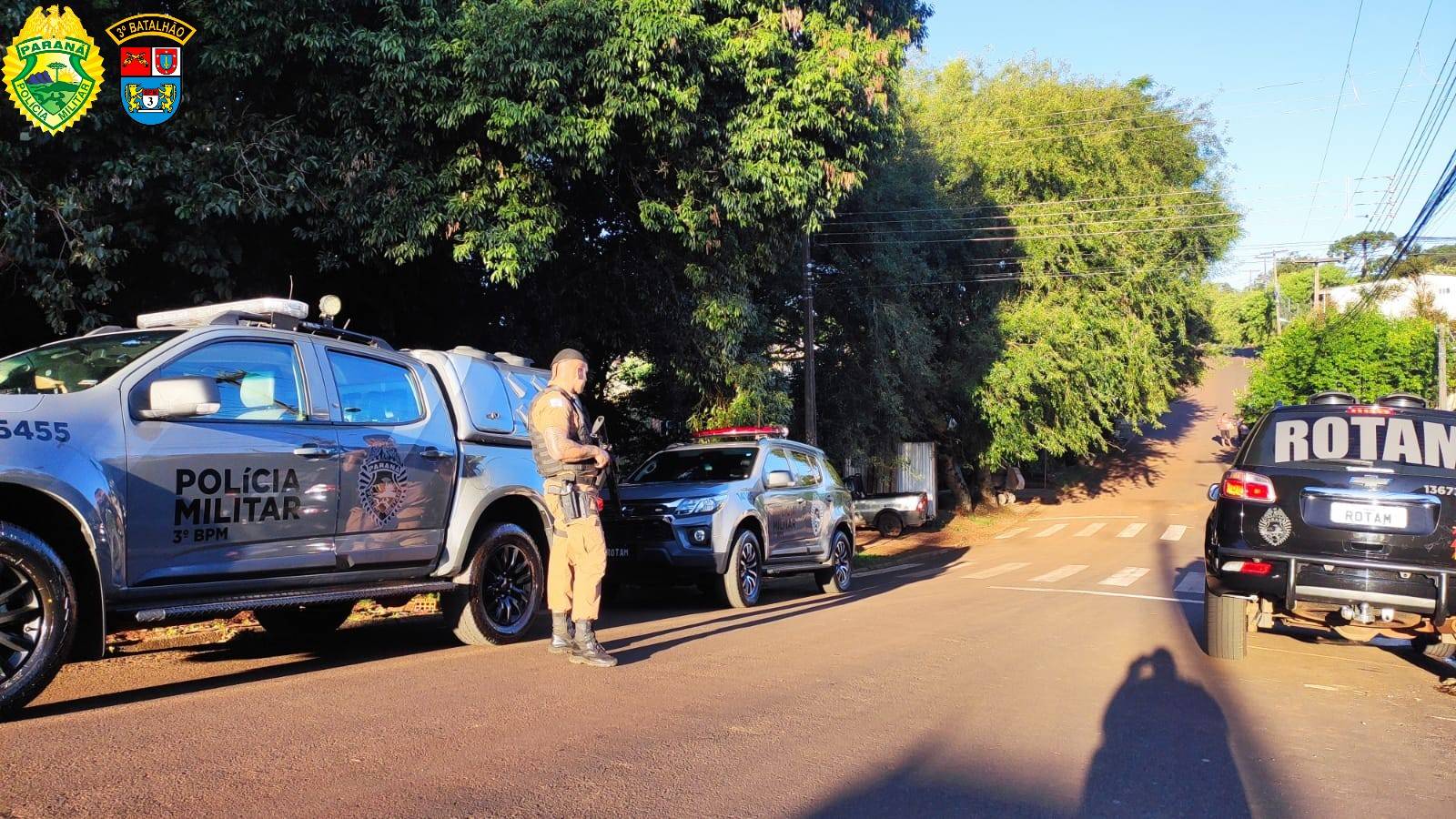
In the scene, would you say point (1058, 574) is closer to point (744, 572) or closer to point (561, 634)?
point (744, 572)

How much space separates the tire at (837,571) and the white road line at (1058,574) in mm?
4819

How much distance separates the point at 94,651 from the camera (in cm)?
538

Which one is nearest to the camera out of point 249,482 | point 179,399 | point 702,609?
point 179,399

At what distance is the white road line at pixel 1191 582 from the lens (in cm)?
1736

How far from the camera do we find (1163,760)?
5.48 m

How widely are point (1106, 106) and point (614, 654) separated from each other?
3020cm

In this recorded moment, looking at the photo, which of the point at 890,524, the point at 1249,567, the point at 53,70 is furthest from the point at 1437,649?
the point at 890,524

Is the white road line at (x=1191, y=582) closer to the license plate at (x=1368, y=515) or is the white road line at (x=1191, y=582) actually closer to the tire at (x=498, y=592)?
the license plate at (x=1368, y=515)

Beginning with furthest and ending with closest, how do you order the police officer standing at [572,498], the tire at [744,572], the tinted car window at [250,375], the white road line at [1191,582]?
1. the white road line at [1191,582]
2. the tire at [744,572]
3. the police officer standing at [572,498]
4. the tinted car window at [250,375]

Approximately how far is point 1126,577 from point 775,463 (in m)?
9.32

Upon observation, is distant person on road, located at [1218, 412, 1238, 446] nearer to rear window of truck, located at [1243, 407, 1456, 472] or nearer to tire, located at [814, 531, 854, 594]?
tire, located at [814, 531, 854, 594]

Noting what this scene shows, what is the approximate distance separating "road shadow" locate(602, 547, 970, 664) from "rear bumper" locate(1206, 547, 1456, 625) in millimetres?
4010

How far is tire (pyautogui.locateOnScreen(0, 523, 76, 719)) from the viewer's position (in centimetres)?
496

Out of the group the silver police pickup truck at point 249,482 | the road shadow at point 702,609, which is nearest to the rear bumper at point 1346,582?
the road shadow at point 702,609
